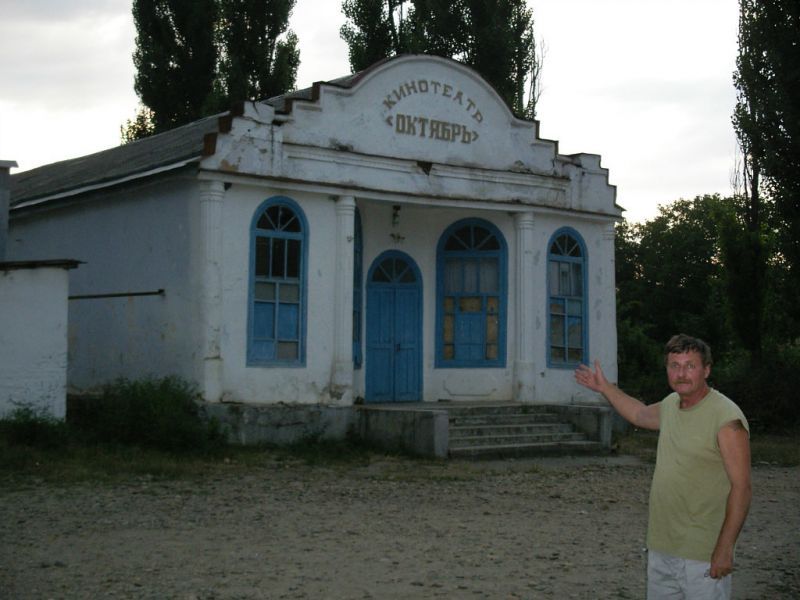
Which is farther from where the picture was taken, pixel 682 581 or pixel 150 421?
pixel 150 421

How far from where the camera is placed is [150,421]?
1425 cm

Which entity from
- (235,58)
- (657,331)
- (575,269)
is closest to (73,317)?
(575,269)

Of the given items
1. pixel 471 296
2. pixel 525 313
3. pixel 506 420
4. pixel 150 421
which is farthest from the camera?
pixel 471 296

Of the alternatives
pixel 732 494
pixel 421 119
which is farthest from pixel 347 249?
pixel 732 494

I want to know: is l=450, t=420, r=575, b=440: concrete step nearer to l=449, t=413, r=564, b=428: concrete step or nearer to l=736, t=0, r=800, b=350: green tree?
l=449, t=413, r=564, b=428: concrete step

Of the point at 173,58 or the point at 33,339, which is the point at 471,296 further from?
the point at 173,58

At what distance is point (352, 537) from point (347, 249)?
794 centimetres

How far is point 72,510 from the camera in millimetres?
10156

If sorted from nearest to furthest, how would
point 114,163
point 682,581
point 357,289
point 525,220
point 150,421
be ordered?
point 682,581 → point 150,421 → point 357,289 → point 525,220 → point 114,163

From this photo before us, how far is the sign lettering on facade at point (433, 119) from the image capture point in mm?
17297

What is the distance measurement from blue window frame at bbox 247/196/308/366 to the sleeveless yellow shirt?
11268 mm

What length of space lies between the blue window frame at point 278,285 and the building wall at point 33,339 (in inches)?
106

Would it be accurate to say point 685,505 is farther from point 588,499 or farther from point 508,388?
point 508,388

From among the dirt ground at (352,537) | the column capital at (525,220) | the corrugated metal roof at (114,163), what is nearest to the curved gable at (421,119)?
the column capital at (525,220)
